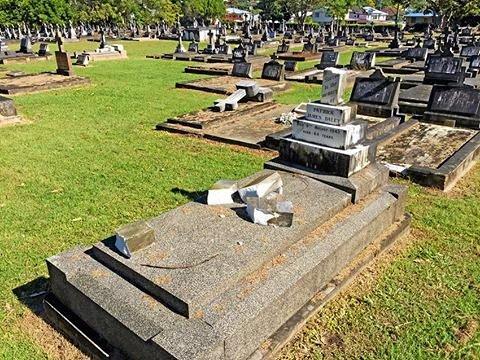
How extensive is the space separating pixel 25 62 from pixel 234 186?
22.8m

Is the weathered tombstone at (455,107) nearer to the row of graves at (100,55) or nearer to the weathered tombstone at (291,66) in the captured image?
the weathered tombstone at (291,66)

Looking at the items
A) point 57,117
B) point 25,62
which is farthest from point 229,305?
point 25,62

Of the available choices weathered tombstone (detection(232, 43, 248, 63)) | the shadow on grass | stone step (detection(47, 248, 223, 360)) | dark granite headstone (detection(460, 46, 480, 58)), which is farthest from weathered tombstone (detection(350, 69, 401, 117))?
dark granite headstone (detection(460, 46, 480, 58))

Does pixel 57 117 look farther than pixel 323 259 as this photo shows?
Yes

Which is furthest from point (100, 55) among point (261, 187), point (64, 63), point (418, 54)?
point (261, 187)

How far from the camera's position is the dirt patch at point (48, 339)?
150 inches

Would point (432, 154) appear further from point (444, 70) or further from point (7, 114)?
point (7, 114)

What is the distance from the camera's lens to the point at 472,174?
7.69 m

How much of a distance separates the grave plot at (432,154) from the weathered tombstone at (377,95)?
31.2 inches

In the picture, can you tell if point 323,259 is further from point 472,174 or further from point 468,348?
point 472,174

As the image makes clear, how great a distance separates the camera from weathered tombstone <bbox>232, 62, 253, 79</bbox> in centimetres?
1743

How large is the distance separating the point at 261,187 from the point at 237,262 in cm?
125

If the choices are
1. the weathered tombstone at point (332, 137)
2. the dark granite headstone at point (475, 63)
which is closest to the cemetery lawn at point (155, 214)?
the weathered tombstone at point (332, 137)

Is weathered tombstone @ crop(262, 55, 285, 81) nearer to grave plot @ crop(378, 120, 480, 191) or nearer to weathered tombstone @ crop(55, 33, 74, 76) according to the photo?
grave plot @ crop(378, 120, 480, 191)
